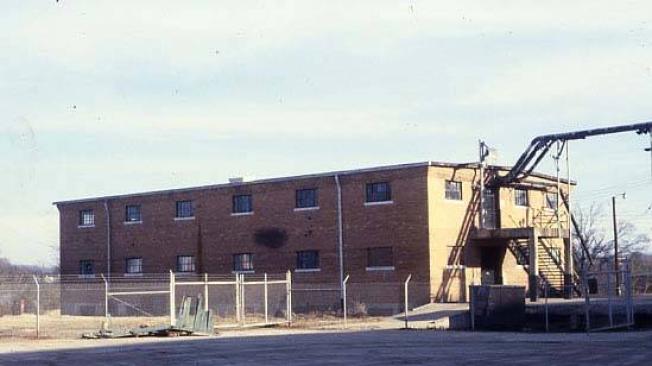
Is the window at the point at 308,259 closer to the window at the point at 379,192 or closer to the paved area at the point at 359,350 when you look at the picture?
the window at the point at 379,192

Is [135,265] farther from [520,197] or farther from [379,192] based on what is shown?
[520,197]

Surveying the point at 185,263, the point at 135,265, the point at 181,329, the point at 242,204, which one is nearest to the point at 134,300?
the point at 185,263

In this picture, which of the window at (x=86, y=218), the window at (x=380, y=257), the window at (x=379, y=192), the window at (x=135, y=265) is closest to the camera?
the window at (x=380, y=257)

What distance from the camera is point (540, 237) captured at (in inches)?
2071

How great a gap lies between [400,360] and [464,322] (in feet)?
54.3

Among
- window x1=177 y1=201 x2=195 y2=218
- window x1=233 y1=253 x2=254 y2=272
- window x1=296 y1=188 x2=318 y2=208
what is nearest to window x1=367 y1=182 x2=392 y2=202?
window x1=296 y1=188 x2=318 y2=208

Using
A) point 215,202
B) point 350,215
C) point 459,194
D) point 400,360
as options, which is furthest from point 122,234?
point 400,360

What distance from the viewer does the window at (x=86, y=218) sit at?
63.4m

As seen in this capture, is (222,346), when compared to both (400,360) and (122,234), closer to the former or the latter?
(400,360)

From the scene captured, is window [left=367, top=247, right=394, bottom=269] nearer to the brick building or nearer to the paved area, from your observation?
the brick building

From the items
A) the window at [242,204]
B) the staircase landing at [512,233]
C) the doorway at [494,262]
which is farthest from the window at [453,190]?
the window at [242,204]

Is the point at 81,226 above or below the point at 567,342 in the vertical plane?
above

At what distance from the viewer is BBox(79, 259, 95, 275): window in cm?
6294

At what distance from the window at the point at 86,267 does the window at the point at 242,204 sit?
11.6m
